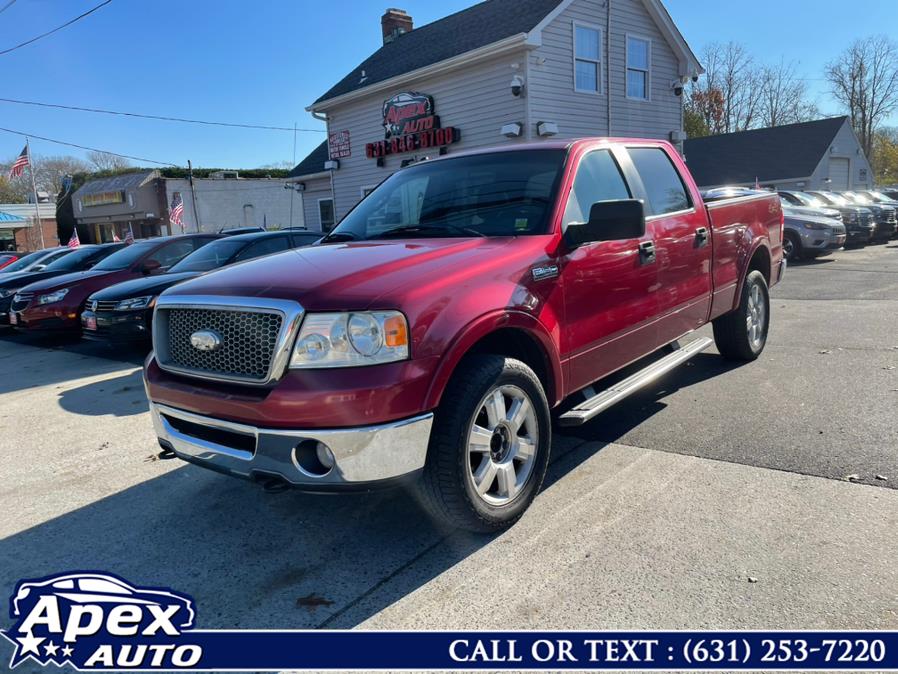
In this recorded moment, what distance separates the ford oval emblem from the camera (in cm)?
292

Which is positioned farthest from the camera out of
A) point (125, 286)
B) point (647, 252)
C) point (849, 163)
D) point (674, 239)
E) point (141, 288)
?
point (849, 163)

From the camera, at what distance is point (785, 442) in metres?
4.09

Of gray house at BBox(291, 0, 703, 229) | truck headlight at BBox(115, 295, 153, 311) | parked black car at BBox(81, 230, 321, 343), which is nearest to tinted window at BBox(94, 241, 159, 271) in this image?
parked black car at BBox(81, 230, 321, 343)

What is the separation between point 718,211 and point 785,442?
2.06 metres

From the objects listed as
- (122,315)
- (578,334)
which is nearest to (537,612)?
(578,334)

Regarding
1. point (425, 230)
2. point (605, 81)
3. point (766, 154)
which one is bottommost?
point (425, 230)

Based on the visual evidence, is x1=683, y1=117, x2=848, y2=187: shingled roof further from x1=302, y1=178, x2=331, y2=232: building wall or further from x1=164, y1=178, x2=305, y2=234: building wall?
x1=164, y1=178, x2=305, y2=234: building wall

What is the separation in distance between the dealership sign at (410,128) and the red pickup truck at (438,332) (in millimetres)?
12309

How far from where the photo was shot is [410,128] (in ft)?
55.7

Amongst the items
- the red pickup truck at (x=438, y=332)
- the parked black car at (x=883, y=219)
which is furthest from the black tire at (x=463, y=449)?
the parked black car at (x=883, y=219)

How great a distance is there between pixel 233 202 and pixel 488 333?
4021 centimetres

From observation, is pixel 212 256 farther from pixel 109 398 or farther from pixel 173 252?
pixel 109 398

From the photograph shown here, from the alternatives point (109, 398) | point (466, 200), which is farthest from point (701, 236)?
point (109, 398)

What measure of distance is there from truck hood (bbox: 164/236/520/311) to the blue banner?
1.32 metres
